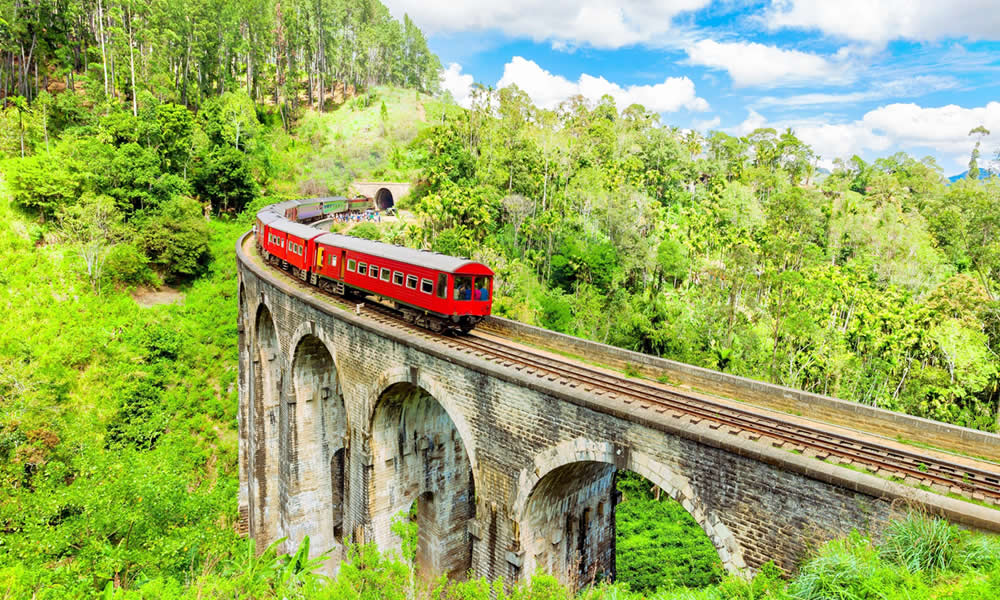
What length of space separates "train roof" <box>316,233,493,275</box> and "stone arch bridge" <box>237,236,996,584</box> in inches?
94.6

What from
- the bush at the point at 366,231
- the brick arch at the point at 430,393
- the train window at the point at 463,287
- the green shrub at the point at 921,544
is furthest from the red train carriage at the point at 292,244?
the green shrub at the point at 921,544

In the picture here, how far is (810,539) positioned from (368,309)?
15601 mm

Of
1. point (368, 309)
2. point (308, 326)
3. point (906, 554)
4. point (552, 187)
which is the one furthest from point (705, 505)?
point (552, 187)

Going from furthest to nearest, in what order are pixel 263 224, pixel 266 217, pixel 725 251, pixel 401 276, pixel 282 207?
pixel 725 251, pixel 282 207, pixel 266 217, pixel 263 224, pixel 401 276

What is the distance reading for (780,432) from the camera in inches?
426

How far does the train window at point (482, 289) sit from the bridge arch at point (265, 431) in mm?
13913

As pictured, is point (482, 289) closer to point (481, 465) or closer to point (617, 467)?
point (481, 465)

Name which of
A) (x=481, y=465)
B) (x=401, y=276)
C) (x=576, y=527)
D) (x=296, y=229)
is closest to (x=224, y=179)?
(x=296, y=229)

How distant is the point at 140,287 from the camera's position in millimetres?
36062

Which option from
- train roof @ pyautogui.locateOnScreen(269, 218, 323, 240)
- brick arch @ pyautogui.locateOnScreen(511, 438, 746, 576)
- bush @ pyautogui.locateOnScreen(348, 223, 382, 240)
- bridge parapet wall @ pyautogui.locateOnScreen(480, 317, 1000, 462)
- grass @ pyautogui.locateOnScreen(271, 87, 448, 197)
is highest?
grass @ pyautogui.locateOnScreen(271, 87, 448, 197)

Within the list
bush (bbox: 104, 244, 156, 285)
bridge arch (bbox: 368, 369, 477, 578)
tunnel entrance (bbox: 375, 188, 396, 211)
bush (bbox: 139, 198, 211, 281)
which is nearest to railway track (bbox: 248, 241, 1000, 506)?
bridge arch (bbox: 368, 369, 477, 578)

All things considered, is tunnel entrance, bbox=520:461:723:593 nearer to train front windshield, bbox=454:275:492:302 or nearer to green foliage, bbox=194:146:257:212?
train front windshield, bbox=454:275:492:302

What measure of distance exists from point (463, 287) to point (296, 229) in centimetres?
1310

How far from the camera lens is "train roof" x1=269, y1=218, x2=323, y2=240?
2384cm
